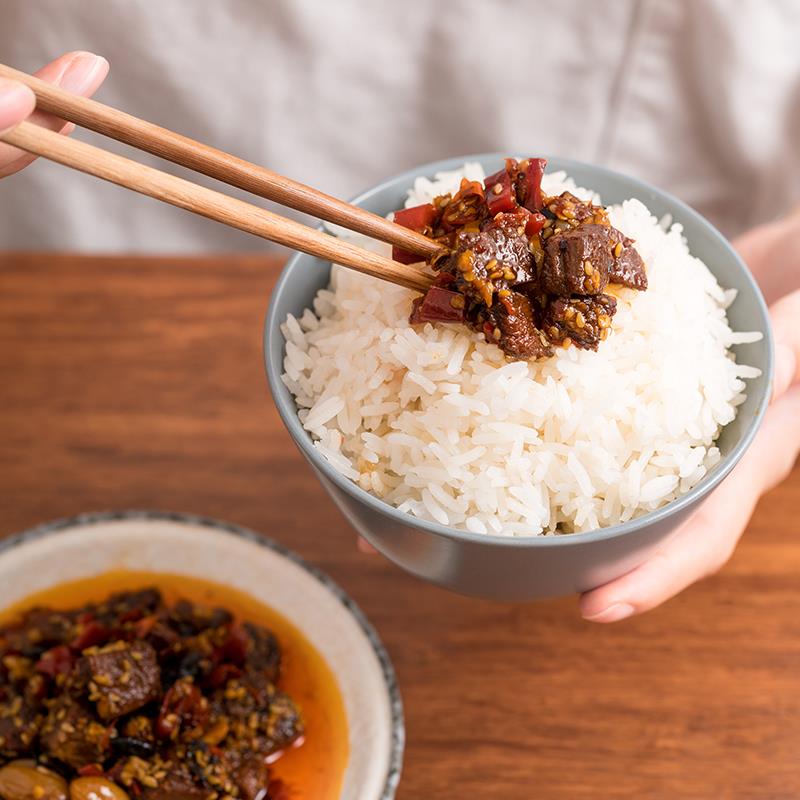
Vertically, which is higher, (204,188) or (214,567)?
(204,188)

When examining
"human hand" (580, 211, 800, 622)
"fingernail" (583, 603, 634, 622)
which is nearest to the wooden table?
"human hand" (580, 211, 800, 622)

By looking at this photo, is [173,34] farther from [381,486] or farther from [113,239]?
[381,486]

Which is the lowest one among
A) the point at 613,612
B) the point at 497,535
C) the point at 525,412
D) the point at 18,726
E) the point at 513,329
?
the point at 18,726

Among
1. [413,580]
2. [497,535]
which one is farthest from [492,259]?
[413,580]

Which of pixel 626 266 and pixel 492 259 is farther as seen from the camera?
pixel 626 266

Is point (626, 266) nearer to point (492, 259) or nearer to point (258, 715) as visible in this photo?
point (492, 259)

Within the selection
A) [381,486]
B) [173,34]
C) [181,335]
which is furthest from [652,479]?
[173,34]
